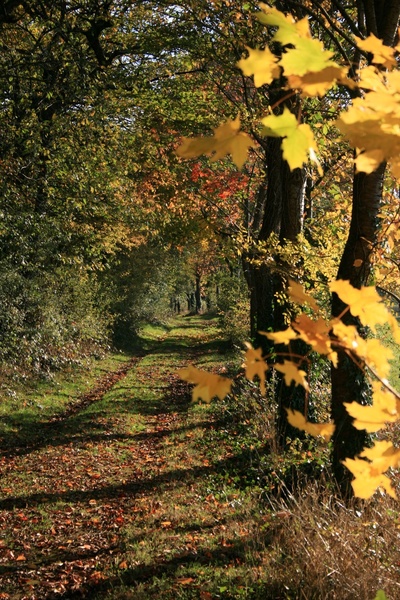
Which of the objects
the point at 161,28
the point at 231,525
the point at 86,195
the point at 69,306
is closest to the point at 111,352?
the point at 69,306

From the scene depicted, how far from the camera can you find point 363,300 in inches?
51.0

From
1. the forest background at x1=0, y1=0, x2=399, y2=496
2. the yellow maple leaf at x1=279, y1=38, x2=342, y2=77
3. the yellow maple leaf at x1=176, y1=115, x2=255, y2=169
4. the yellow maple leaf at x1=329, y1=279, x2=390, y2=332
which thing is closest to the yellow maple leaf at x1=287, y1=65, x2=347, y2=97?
the yellow maple leaf at x1=279, y1=38, x2=342, y2=77

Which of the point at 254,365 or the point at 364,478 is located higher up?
Result: the point at 254,365

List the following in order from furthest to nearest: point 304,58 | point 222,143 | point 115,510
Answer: point 115,510
point 222,143
point 304,58

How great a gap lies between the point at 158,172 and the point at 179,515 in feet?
44.6

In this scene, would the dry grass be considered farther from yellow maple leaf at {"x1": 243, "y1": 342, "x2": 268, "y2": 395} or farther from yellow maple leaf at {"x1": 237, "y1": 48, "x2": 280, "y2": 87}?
yellow maple leaf at {"x1": 237, "y1": 48, "x2": 280, "y2": 87}

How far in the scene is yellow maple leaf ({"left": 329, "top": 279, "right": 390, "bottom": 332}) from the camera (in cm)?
126

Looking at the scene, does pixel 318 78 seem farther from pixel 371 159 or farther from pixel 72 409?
pixel 72 409

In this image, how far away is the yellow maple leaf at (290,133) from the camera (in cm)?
108

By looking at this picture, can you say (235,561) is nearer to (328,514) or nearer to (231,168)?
(328,514)

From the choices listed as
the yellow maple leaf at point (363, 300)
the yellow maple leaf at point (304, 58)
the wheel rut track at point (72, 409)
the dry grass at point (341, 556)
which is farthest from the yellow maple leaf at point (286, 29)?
the wheel rut track at point (72, 409)

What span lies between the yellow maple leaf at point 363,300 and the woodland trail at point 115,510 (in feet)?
12.7

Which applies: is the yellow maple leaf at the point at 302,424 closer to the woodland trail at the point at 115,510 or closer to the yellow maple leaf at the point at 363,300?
the yellow maple leaf at the point at 363,300

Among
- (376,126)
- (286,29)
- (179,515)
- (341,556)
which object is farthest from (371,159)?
(179,515)
